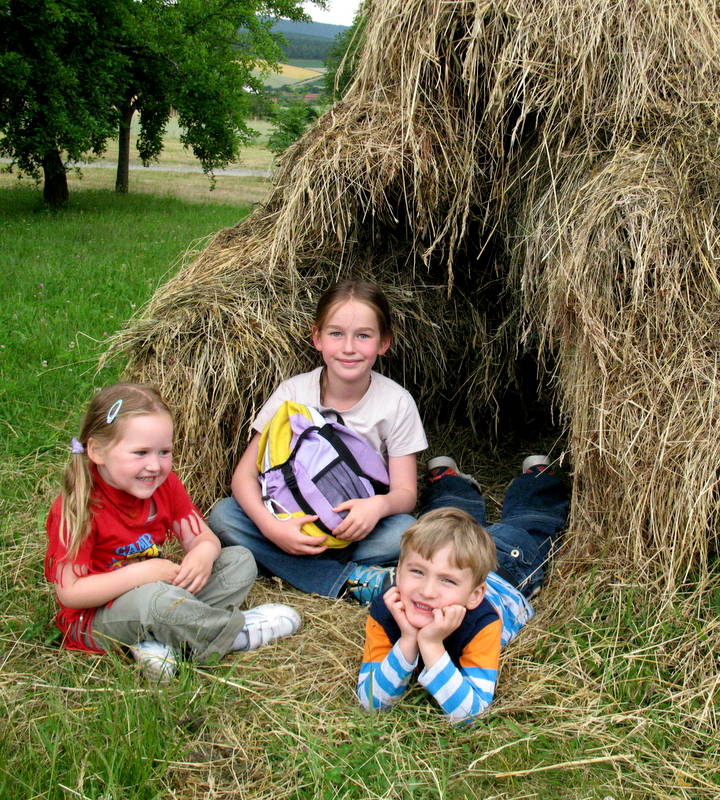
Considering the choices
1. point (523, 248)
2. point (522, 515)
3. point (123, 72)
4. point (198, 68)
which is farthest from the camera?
point (198, 68)

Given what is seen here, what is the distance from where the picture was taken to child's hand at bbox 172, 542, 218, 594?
2820 millimetres

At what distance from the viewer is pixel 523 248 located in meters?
3.94

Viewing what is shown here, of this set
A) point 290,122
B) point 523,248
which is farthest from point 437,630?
point 290,122

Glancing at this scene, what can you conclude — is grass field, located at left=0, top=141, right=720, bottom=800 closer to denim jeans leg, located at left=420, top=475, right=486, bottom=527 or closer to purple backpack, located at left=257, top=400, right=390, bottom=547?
purple backpack, located at left=257, top=400, right=390, bottom=547

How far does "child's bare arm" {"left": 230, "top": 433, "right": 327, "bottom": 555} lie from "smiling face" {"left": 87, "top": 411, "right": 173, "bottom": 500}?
666 millimetres

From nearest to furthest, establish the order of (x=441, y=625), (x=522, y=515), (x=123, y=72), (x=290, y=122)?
1. (x=441, y=625)
2. (x=522, y=515)
3. (x=123, y=72)
4. (x=290, y=122)

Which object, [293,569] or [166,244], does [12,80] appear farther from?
[293,569]

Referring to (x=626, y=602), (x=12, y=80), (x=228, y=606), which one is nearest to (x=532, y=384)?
(x=626, y=602)

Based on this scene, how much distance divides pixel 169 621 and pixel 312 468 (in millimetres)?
924

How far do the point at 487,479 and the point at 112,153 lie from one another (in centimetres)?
2885

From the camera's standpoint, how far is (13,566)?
133 inches

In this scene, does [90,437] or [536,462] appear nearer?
[90,437]

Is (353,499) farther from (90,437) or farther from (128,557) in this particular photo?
(90,437)

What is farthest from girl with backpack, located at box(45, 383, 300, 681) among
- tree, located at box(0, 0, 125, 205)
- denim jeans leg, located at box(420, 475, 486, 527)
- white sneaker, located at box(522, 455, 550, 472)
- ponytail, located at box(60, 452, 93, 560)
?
tree, located at box(0, 0, 125, 205)
